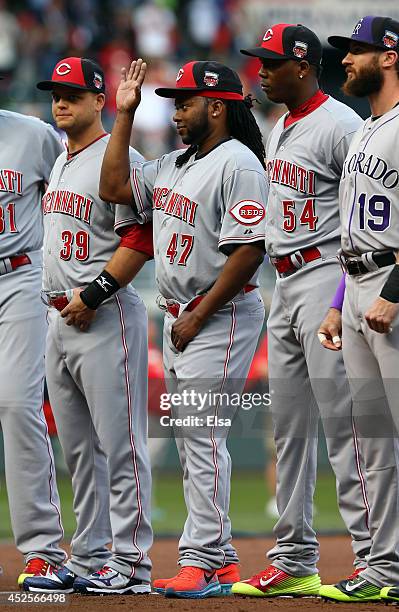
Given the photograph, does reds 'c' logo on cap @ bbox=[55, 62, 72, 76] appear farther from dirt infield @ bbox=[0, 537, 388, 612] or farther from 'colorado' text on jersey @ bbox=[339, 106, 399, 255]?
dirt infield @ bbox=[0, 537, 388, 612]

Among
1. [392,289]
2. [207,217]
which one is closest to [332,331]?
[392,289]

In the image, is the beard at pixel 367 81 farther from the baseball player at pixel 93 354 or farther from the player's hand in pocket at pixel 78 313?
the player's hand in pocket at pixel 78 313

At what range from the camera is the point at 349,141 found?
4793 millimetres

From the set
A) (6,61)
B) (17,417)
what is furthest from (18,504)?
(6,61)

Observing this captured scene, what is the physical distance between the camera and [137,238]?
16.8 feet

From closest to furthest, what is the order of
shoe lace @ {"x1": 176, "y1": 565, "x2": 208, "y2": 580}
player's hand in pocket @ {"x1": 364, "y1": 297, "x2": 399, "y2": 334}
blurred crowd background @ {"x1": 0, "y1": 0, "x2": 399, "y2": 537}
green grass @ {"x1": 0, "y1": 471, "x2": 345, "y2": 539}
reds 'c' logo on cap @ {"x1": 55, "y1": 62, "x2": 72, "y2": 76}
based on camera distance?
player's hand in pocket @ {"x1": 364, "y1": 297, "x2": 399, "y2": 334}, shoe lace @ {"x1": 176, "y1": 565, "x2": 208, "y2": 580}, reds 'c' logo on cap @ {"x1": 55, "y1": 62, "x2": 72, "y2": 76}, green grass @ {"x1": 0, "y1": 471, "x2": 345, "y2": 539}, blurred crowd background @ {"x1": 0, "y1": 0, "x2": 399, "y2": 537}

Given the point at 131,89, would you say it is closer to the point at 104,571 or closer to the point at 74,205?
the point at 74,205

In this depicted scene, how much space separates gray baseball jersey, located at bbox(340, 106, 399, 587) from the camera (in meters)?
4.31

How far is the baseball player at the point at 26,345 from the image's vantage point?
204 inches

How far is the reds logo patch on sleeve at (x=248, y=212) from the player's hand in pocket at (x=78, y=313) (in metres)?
0.74

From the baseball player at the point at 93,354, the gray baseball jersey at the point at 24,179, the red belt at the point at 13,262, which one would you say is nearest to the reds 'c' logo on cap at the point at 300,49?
the baseball player at the point at 93,354

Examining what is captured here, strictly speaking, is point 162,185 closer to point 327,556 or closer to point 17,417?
point 17,417

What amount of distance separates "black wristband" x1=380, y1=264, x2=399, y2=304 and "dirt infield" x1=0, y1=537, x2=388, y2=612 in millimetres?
1074

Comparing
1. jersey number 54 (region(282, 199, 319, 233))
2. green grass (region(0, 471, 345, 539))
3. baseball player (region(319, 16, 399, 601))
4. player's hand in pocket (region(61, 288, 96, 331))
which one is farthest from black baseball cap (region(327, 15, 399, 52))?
green grass (region(0, 471, 345, 539))
